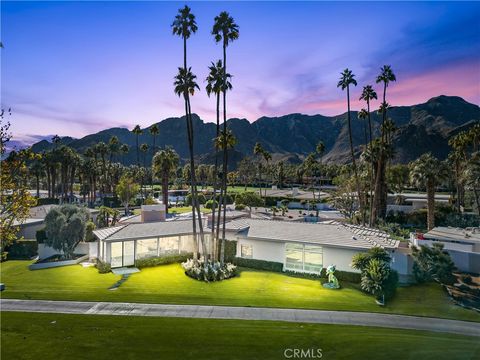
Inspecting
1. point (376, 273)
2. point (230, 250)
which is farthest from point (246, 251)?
point (376, 273)

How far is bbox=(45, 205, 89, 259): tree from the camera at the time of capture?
3139 centimetres

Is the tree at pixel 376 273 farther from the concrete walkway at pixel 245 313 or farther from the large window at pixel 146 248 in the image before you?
the large window at pixel 146 248

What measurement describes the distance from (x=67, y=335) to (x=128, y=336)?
3120 millimetres

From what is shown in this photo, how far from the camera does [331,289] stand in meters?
23.8

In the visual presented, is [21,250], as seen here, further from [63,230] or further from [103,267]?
[103,267]

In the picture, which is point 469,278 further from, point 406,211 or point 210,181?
point 210,181

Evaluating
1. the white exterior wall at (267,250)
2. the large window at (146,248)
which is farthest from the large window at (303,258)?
the large window at (146,248)

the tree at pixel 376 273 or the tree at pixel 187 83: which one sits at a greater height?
the tree at pixel 187 83

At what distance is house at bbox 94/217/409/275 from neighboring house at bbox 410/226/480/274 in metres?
5.29

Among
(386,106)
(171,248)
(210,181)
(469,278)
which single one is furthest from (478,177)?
(210,181)

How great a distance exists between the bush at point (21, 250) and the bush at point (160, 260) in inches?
540

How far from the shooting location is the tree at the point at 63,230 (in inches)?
1236

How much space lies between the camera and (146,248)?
30.9 meters

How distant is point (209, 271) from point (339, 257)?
1129cm
